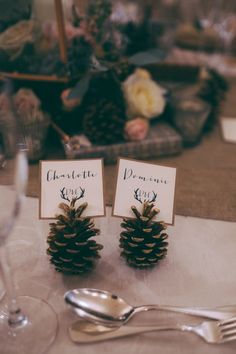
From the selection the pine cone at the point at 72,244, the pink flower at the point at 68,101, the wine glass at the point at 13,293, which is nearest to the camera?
the wine glass at the point at 13,293

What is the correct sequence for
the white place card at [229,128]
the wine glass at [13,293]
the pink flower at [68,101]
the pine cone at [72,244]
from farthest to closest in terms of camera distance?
the white place card at [229,128], the pink flower at [68,101], the pine cone at [72,244], the wine glass at [13,293]

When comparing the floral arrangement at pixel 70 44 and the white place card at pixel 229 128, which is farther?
the white place card at pixel 229 128

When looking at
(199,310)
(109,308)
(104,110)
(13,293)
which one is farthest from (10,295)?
(104,110)

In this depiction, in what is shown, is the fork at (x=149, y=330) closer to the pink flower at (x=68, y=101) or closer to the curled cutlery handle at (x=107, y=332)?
the curled cutlery handle at (x=107, y=332)

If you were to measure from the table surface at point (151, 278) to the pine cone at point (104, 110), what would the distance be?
0.70 ft

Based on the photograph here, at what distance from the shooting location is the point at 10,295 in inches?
18.3

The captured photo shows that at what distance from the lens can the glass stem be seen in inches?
17.5

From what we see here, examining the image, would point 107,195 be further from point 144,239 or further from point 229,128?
point 229,128

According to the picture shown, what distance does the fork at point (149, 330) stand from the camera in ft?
1.50

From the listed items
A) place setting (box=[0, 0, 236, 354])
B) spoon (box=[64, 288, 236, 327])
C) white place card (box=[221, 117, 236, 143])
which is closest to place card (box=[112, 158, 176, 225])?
place setting (box=[0, 0, 236, 354])

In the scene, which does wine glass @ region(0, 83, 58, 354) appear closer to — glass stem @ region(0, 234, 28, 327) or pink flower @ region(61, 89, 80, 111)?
glass stem @ region(0, 234, 28, 327)

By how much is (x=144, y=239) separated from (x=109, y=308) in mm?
107

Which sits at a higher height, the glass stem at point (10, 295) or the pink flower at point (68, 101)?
the pink flower at point (68, 101)

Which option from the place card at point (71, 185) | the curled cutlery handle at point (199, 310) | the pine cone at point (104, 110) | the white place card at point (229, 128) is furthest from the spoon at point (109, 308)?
the white place card at point (229, 128)
